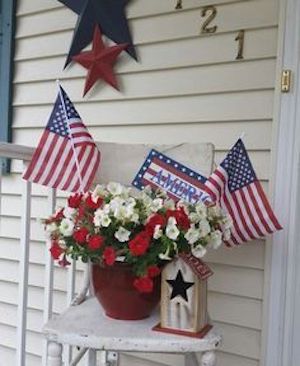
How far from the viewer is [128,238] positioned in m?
1.46

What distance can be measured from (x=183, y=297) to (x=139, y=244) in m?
0.21

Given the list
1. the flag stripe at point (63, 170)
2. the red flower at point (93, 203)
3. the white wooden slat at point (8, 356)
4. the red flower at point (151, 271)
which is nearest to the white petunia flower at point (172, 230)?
the red flower at point (151, 271)

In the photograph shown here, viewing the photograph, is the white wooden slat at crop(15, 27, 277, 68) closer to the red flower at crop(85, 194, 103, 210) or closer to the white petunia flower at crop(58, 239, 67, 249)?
the red flower at crop(85, 194, 103, 210)

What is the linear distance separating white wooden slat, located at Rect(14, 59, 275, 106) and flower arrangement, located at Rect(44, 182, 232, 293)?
69cm

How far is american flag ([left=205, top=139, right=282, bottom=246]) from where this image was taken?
1.72 m

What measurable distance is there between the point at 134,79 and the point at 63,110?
0.58 metres

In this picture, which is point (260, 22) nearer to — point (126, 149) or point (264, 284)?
point (126, 149)

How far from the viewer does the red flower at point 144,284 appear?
144 centimetres

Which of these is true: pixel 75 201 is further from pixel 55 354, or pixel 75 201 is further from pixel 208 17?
pixel 208 17

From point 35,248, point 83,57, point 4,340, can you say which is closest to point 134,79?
point 83,57

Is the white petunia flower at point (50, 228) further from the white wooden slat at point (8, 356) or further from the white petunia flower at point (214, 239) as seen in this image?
the white wooden slat at point (8, 356)

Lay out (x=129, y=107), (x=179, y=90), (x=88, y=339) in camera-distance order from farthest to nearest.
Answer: (x=129, y=107) < (x=179, y=90) < (x=88, y=339)

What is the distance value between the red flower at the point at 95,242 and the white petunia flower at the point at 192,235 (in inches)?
9.6

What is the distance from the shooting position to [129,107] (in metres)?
2.33
